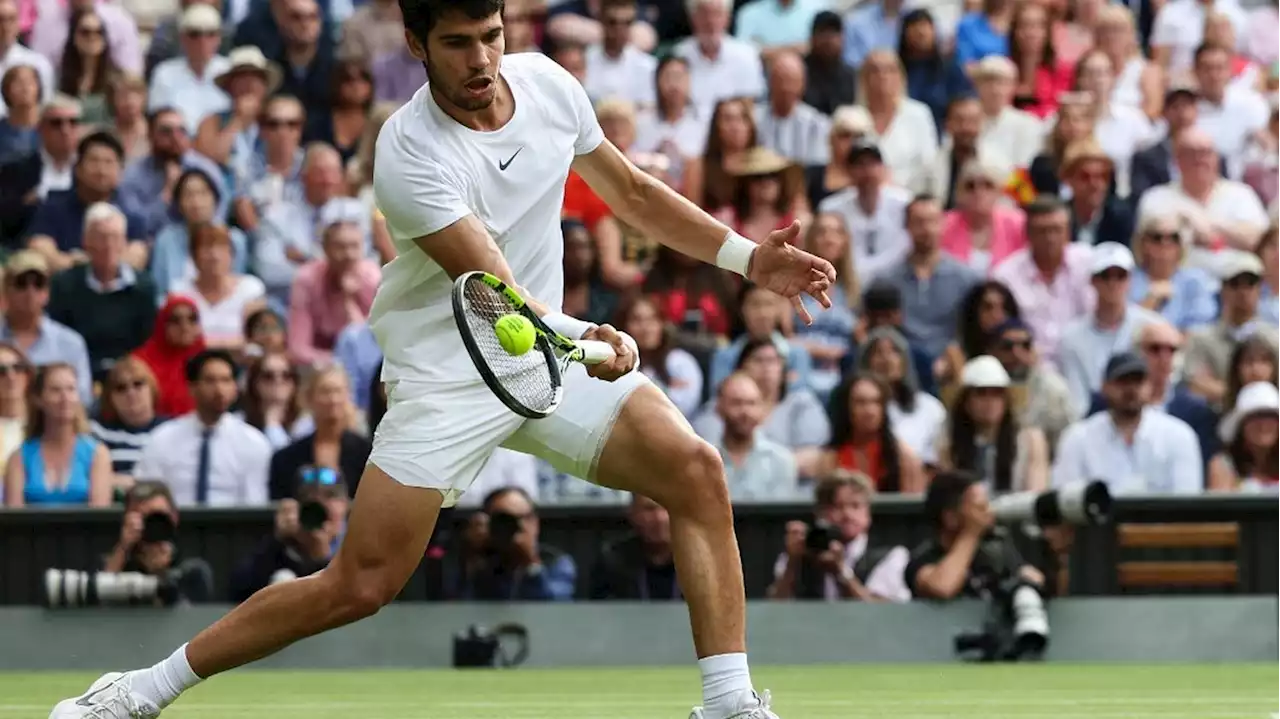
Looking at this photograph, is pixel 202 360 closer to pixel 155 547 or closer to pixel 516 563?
pixel 155 547

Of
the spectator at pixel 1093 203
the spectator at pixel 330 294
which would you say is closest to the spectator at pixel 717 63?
the spectator at pixel 1093 203

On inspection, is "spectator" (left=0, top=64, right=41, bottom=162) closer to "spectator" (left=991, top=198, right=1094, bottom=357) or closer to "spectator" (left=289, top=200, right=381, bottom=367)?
"spectator" (left=289, top=200, right=381, bottom=367)

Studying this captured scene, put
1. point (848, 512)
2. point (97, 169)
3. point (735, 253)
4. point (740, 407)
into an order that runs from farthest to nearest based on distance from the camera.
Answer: point (97, 169) < point (740, 407) < point (848, 512) < point (735, 253)

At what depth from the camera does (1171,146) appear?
14.5 m

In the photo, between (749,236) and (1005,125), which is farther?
(1005,125)

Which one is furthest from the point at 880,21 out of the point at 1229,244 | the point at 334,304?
the point at 334,304

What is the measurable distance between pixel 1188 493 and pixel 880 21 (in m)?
5.19

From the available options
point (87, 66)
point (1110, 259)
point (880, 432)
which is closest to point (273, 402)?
point (880, 432)

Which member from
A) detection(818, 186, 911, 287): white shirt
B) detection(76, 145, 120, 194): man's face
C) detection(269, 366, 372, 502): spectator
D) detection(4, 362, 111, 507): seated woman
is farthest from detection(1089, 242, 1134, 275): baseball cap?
detection(76, 145, 120, 194): man's face

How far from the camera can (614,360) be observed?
5785 mm

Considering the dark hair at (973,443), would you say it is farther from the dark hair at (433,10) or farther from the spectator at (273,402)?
the dark hair at (433,10)

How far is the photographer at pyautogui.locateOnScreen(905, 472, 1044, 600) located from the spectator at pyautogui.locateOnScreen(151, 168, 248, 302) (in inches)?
182

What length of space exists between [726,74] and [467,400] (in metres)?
8.96

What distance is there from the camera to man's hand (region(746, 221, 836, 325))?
6430 mm
